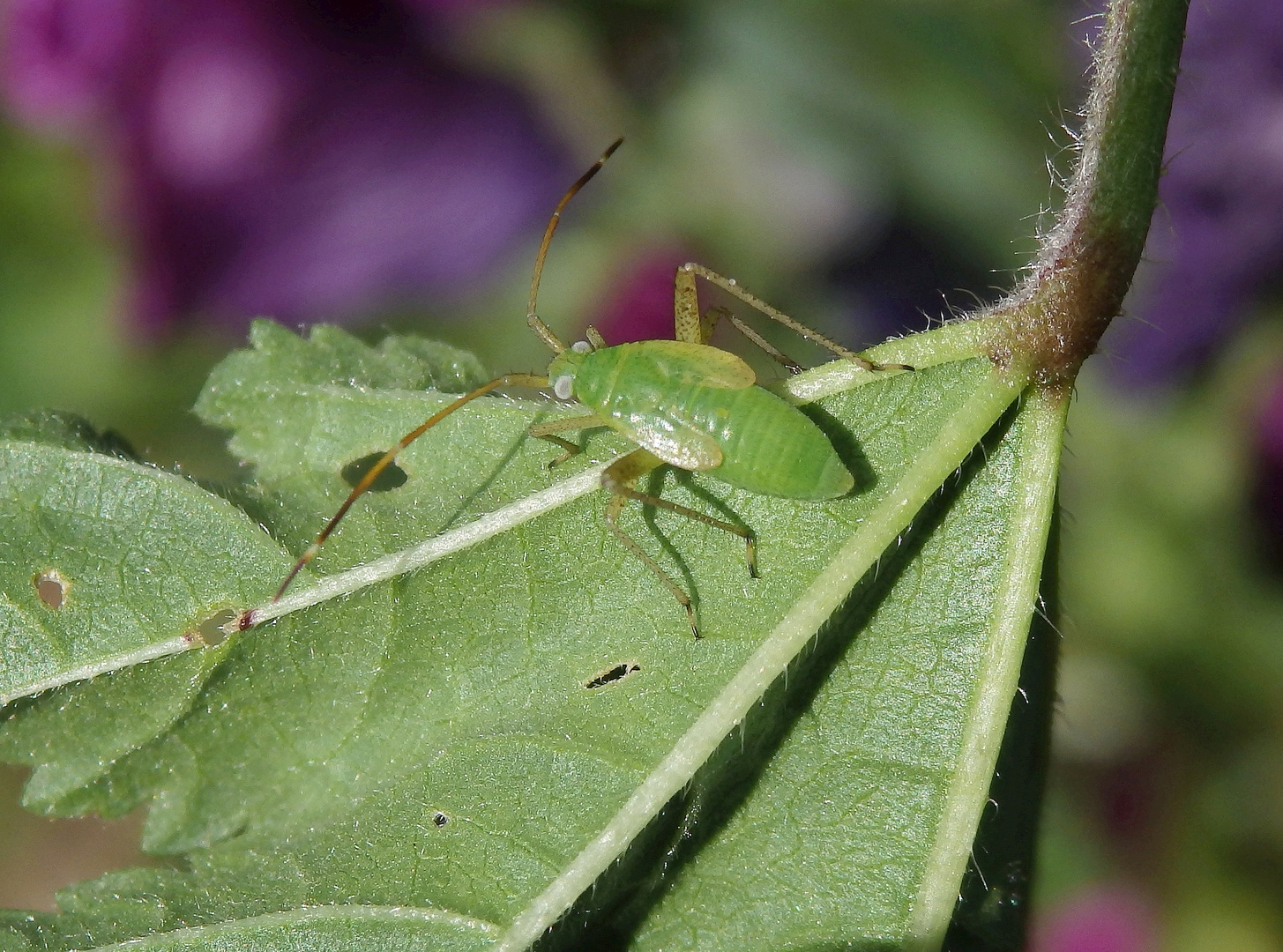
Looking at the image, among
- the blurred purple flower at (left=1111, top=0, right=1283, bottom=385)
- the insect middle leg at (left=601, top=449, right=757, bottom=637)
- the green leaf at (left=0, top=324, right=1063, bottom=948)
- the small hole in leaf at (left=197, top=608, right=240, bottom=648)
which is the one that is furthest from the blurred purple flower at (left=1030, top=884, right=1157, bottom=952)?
the small hole in leaf at (left=197, top=608, right=240, bottom=648)

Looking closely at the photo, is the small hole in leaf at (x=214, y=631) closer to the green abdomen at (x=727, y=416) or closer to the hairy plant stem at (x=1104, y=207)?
the green abdomen at (x=727, y=416)

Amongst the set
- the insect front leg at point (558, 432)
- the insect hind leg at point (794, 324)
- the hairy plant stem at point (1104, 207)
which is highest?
the hairy plant stem at point (1104, 207)

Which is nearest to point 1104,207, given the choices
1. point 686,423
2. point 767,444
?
point 767,444

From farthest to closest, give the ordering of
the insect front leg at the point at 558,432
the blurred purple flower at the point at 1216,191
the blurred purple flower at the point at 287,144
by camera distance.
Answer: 1. the blurred purple flower at the point at 287,144
2. the blurred purple flower at the point at 1216,191
3. the insect front leg at the point at 558,432

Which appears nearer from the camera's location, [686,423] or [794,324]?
[686,423]

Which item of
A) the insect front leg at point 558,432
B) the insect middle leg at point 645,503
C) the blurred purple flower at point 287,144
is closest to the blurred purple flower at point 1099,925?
the insect middle leg at point 645,503

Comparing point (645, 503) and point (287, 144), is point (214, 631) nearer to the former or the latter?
point (645, 503)

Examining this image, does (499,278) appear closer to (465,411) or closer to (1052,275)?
(465,411)
